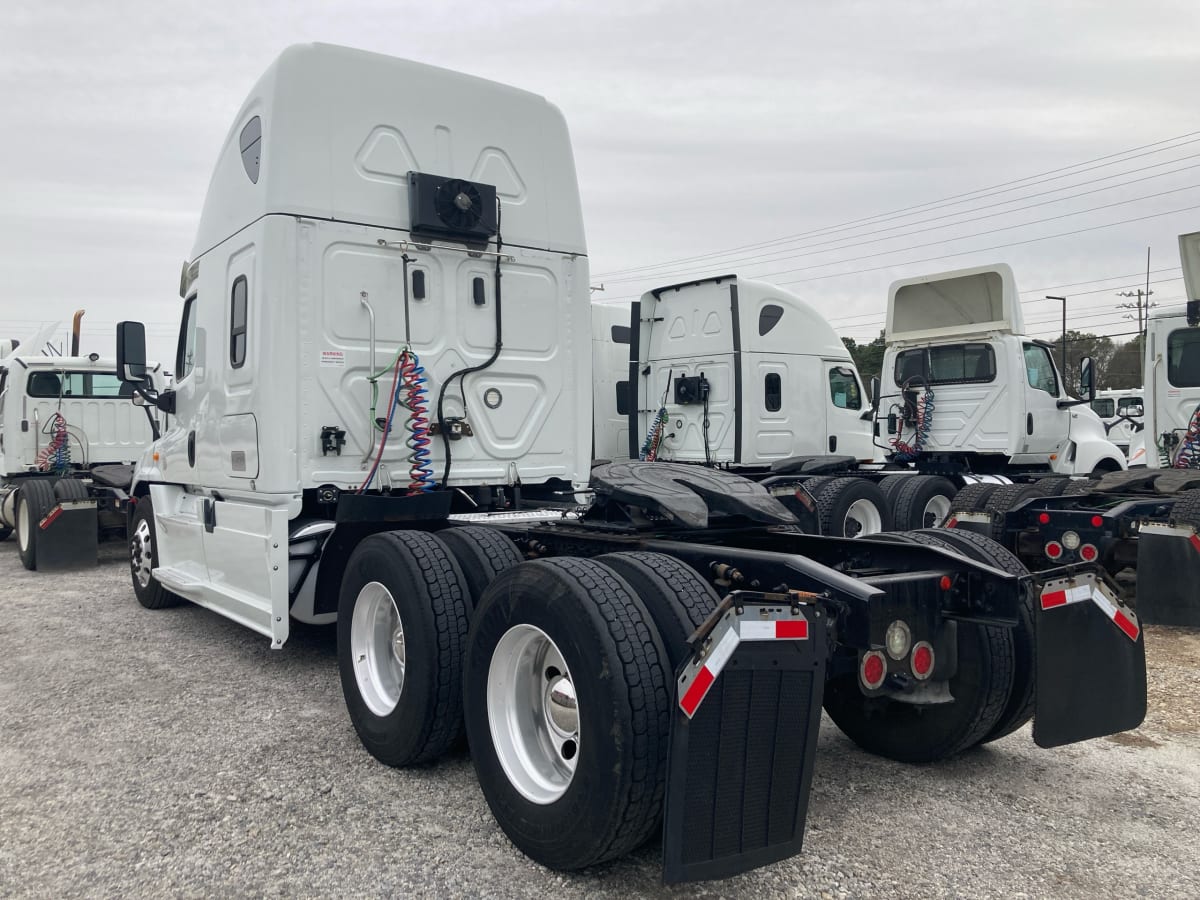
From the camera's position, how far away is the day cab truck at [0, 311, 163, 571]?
11016 millimetres

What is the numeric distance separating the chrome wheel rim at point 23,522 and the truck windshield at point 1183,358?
12127mm

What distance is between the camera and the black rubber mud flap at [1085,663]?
131 inches

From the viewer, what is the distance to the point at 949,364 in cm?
1170

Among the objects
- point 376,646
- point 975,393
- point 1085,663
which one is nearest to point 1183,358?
point 975,393

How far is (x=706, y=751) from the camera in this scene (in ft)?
8.71

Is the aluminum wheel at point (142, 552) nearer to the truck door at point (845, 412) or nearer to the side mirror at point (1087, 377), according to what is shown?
the truck door at point (845, 412)

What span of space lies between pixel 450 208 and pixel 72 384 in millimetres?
8664

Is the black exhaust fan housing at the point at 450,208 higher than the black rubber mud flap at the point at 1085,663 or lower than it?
higher

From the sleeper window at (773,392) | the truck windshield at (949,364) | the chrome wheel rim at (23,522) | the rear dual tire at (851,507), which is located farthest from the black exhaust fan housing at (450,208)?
the truck windshield at (949,364)

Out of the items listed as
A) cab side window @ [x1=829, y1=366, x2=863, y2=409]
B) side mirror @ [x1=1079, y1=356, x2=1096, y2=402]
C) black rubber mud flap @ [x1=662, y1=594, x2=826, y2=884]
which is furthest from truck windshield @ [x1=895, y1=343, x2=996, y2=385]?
black rubber mud flap @ [x1=662, y1=594, x2=826, y2=884]

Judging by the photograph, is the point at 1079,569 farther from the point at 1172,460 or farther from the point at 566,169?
the point at 1172,460

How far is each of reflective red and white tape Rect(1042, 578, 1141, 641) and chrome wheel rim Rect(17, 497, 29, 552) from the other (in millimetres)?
10698

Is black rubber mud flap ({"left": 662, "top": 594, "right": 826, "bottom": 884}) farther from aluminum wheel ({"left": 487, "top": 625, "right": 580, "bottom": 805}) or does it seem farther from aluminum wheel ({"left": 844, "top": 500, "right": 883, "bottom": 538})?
aluminum wheel ({"left": 844, "top": 500, "right": 883, "bottom": 538})

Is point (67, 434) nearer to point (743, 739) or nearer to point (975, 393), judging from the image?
point (975, 393)
